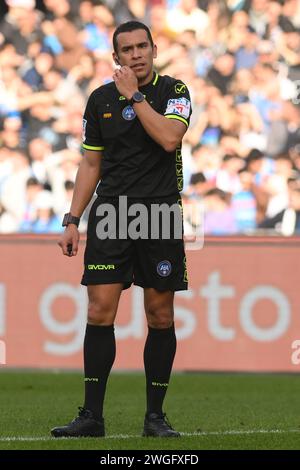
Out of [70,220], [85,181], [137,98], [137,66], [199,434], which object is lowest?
[199,434]

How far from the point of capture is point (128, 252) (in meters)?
5.42

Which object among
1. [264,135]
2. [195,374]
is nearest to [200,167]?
[264,135]

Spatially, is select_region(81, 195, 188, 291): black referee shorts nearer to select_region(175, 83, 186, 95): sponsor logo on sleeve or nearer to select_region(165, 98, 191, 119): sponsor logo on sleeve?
select_region(165, 98, 191, 119): sponsor logo on sleeve

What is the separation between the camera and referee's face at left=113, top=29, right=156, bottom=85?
530 cm

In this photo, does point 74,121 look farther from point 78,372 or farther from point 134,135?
point 134,135

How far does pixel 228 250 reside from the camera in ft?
33.8

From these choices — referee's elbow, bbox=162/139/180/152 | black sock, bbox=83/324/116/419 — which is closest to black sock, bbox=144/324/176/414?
black sock, bbox=83/324/116/419

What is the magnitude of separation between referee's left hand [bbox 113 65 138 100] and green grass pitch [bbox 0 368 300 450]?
1685 mm

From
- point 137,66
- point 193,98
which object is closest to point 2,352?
Result: point 193,98

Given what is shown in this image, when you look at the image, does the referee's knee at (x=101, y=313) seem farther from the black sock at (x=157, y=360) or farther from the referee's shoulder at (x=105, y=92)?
the referee's shoulder at (x=105, y=92)

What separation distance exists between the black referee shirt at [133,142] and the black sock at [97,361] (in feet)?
2.32

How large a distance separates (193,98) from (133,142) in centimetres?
745

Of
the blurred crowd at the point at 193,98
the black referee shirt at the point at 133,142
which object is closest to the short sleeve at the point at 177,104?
the black referee shirt at the point at 133,142

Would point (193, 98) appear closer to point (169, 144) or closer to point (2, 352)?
point (2, 352)
